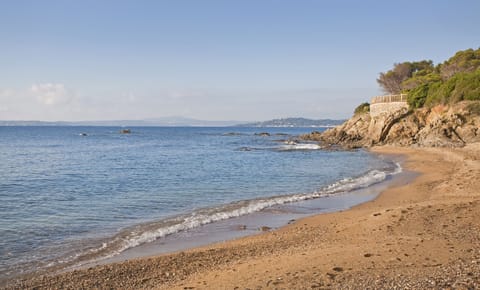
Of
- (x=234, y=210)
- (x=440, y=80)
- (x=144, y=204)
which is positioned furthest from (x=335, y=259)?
(x=440, y=80)

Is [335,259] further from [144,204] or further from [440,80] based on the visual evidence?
[440,80]

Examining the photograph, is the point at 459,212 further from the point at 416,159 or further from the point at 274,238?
the point at 416,159

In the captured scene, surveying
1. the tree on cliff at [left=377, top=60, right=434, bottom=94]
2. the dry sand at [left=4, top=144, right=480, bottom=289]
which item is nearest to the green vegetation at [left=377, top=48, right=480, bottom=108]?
the tree on cliff at [left=377, top=60, right=434, bottom=94]

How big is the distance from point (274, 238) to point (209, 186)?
12008mm

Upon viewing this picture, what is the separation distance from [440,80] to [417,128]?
1971cm

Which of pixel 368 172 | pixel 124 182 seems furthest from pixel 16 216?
pixel 368 172

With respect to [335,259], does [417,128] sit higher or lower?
higher

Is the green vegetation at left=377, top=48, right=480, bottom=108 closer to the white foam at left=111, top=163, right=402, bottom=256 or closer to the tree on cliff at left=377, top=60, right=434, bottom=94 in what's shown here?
the tree on cliff at left=377, top=60, right=434, bottom=94

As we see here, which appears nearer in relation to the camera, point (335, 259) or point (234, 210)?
point (335, 259)

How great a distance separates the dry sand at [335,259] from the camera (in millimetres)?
7700

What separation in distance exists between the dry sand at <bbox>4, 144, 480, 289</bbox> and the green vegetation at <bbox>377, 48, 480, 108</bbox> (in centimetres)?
3659

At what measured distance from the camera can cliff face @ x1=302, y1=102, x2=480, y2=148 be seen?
4219 centimetres

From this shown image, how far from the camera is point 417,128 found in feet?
169

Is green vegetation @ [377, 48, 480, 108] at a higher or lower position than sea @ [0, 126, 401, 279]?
higher
